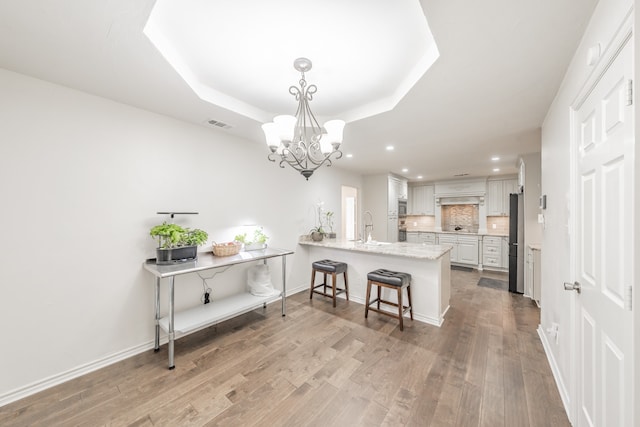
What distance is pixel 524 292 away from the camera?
13.3 ft

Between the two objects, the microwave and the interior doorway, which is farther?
the microwave

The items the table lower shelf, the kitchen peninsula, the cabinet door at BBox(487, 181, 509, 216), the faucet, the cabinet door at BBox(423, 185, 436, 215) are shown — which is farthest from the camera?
the cabinet door at BBox(423, 185, 436, 215)

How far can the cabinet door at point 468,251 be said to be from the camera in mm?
6051

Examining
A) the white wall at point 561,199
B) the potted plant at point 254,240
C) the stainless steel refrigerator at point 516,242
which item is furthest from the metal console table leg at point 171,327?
the stainless steel refrigerator at point 516,242

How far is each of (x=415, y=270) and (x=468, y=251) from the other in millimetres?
3964

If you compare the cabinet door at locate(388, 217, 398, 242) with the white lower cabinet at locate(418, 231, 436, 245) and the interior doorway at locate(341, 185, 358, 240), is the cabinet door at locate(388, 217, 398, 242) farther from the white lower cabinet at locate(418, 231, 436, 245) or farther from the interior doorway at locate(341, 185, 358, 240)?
the white lower cabinet at locate(418, 231, 436, 245)

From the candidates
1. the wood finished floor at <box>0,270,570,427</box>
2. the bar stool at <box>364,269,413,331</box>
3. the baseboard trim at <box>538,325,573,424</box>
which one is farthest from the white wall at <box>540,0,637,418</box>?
the bar stool at <box>364,269,413,331</box>

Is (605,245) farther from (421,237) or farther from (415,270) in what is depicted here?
(421,237)

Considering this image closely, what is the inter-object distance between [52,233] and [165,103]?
149 cm

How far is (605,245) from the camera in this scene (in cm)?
114

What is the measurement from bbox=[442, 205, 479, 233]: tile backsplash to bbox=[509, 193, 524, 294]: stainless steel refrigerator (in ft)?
9.29

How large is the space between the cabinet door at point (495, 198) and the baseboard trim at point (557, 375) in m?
4.37

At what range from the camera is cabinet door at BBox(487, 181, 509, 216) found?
6.16m

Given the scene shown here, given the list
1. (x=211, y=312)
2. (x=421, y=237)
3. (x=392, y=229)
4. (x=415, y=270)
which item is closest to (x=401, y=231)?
(x=392, y=229)
